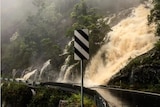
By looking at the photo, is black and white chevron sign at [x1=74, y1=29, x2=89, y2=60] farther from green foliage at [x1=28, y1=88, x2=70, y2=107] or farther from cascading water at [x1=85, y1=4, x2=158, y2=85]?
cascading water at [x1=85, y1=4, x2=158, y2=85]

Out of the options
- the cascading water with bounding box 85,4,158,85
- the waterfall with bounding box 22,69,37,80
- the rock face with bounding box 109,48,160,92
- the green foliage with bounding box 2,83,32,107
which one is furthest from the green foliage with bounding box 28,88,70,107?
the waterfall with bounding box 22,69,37,80

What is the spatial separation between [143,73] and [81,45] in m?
21.5

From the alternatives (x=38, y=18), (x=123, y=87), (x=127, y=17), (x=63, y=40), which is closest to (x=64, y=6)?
(x=38, y=18)

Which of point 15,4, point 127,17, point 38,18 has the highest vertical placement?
point 15,4

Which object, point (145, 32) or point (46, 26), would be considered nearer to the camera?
point (145, 32)

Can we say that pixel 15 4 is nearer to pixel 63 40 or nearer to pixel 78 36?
pixel 63 40

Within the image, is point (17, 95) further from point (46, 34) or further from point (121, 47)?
point (46, 34)

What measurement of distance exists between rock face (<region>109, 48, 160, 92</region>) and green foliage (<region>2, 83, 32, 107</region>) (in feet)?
25.0

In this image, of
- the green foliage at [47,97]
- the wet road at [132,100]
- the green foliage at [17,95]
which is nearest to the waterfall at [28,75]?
the green foliage at [17,95]

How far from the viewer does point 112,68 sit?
3406 centimetres

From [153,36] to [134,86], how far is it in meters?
7.41

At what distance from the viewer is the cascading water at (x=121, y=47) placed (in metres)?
33.2

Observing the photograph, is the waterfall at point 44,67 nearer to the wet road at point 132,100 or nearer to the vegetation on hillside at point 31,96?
the vegetation on hillside at point 31,96

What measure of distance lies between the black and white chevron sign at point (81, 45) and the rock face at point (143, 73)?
19.0 metres
